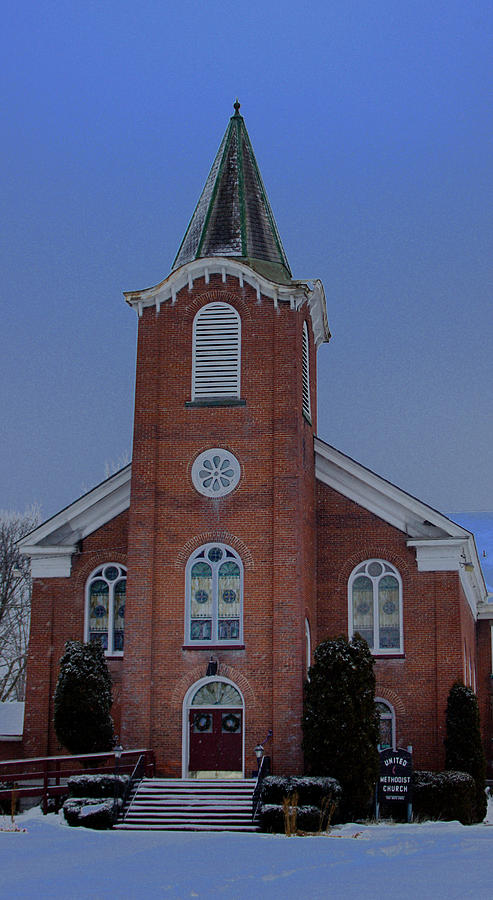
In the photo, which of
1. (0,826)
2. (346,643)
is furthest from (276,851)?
(346,643)

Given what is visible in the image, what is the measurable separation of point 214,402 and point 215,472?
5.85ft

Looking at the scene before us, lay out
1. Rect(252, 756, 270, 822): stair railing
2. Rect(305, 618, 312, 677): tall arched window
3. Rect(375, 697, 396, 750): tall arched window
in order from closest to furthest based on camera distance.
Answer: Rect(252, 756, 270, 822): stair railing → Rect(305, 618, 312, 677): tall arched window → Rect(375, 697, 396, 750): tall arched window

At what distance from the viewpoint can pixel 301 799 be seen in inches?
854

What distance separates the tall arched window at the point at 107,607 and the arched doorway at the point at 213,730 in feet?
10.2

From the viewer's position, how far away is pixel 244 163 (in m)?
30.9

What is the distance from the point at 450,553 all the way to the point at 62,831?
1264cm

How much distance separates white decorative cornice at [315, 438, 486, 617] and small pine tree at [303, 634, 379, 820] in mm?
4395

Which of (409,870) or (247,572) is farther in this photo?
(247,572)

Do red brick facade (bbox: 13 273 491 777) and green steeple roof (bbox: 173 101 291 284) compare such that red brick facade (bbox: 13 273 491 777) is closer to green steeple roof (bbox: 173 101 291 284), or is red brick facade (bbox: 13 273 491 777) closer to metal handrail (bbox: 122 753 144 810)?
metal handrail (bbox: 122 753 144 810)

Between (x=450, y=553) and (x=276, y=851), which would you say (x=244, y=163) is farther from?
(x=276, y=851)

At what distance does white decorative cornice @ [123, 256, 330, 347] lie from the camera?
27.4 metres

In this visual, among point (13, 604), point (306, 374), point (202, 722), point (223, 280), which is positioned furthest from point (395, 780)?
point (13, 604)

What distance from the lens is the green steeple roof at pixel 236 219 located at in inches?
1150

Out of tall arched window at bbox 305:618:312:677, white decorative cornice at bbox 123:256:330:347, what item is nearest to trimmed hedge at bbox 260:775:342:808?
tall arched window at bbox 305:618:312:677
